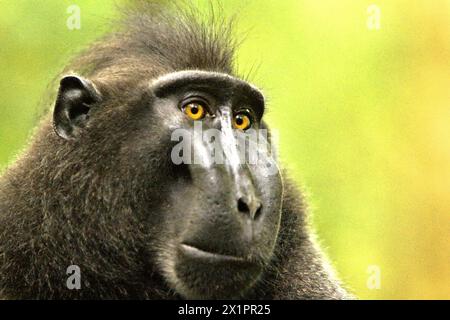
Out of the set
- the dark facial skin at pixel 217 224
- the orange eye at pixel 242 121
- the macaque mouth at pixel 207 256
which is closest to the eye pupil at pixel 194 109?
the dark facial skin at pixel 217 224

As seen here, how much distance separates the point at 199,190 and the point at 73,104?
3.90 ft

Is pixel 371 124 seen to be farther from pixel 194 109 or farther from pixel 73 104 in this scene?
pixel 73 104

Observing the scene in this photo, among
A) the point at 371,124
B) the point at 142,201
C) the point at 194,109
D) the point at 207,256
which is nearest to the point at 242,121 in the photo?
the point at 194,109

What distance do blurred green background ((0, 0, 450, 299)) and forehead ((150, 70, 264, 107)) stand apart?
18.8ft

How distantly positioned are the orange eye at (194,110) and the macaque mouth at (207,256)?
94cm

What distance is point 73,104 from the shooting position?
217 inches

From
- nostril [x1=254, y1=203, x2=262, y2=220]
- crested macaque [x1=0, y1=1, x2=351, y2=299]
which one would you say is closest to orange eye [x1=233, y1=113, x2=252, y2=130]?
crested macaque [x1=0, y1=1, x2=351, y2=299]

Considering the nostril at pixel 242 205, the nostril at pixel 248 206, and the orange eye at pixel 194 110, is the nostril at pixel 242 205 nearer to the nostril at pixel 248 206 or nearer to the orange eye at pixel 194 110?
the nostril at pixel 248 206

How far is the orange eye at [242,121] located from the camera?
5.71 metres

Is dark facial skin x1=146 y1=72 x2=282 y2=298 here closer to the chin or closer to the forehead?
the chin

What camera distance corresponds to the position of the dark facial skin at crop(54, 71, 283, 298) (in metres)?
4.96

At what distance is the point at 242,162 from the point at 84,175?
1083 mm
